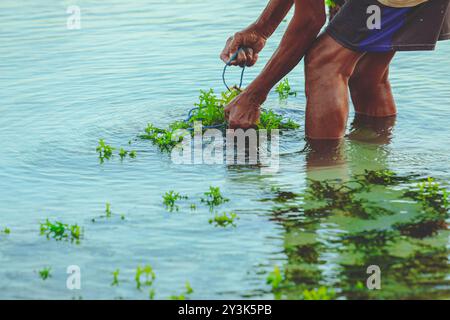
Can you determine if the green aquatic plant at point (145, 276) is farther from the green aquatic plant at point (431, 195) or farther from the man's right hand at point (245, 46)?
the man's right hand at point (245, 46)

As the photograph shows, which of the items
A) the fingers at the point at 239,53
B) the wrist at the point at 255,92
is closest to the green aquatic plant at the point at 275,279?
the wrist at the point at 255,92

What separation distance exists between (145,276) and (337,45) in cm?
239

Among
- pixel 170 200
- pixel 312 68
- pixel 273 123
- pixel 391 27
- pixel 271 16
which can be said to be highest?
pixel 271 16

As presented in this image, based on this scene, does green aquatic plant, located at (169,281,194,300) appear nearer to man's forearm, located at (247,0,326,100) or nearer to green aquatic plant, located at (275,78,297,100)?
man's forearm, located at (247,0,326,100)

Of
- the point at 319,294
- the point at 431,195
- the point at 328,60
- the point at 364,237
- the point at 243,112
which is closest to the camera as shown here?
the point at 319,294

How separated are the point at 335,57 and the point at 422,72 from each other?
2.44 metres

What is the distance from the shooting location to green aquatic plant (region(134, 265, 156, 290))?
14.2 ft

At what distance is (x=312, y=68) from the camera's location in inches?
244

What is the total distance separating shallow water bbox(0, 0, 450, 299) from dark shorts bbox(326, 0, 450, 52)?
72cm

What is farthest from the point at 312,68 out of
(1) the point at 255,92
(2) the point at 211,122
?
(2) the point at 211,122

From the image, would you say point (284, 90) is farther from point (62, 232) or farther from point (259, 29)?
point (62, 232)
